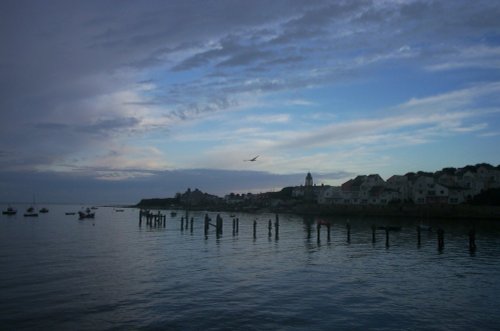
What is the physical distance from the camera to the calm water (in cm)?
1806

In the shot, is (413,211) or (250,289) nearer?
(250,289)

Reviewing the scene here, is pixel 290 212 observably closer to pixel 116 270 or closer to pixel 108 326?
pixel 116 270

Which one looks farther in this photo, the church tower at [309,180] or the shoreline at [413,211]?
the church tower at [309,180]

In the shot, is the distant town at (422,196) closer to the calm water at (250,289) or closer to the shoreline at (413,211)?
the shoreline at (413,211)

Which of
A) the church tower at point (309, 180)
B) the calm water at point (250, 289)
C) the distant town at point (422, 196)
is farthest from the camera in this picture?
the church tower at point (309, 180)

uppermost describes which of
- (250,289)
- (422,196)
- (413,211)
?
(422,196)

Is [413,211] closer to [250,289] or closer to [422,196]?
[422,196]

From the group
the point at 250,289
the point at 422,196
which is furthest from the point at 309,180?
the point at 250,289

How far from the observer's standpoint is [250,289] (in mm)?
24062

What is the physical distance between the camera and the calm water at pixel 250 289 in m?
18.1

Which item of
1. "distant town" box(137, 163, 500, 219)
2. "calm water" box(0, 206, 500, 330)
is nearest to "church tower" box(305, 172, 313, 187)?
"distant town" box(137, 163, 500, 219)

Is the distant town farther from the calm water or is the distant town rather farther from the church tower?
the calm water

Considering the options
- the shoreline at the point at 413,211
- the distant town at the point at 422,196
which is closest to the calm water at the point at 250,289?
Answer: the shoreline at the point at 413,211

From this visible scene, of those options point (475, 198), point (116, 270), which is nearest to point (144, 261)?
point (116, 270)
